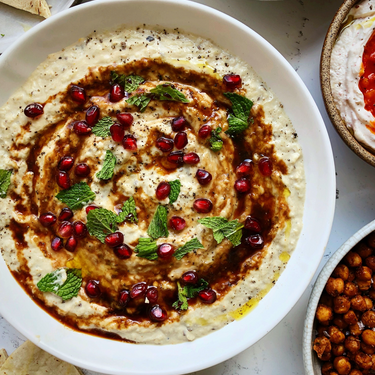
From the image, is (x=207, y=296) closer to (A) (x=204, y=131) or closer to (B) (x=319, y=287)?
(B) (x=319, y=287)

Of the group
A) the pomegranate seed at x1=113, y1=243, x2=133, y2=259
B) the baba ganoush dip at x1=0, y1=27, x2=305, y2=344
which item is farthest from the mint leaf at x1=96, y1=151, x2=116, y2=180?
the pomegranate seed at x1=113, y1=243, x2=133, y2=259

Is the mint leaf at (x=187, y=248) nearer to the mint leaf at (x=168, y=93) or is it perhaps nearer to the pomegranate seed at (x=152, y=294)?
the pomegranate seed at (x=152, y=294)

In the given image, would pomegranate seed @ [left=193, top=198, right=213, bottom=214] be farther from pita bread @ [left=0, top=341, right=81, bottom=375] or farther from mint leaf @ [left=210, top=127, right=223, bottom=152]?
pita bread @ [left=0, top=341, right=81, bottom=375]

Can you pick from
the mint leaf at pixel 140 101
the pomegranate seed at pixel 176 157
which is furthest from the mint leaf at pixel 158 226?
the mint leaf at pixel 140 101

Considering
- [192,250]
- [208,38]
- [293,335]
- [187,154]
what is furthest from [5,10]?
[293,335]

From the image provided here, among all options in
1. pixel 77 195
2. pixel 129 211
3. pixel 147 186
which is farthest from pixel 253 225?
pixel 77 195
